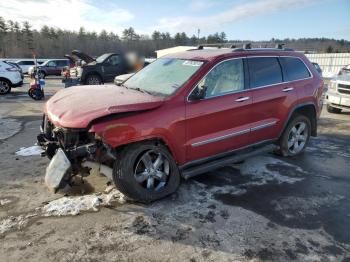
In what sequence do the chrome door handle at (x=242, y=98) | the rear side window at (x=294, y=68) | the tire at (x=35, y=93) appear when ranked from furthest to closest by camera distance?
the tire at (x=35, y=93) → the rear side window at (x=294, y=68) → the chrome door handle at (x=242, y=98)

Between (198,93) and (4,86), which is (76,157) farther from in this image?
(4,86)

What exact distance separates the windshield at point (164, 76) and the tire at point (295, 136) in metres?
2.21

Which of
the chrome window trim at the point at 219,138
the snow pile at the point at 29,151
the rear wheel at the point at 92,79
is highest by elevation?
the chrome window trim at the point at 219,138

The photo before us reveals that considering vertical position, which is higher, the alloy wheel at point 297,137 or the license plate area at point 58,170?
the license plate area at point 58,170

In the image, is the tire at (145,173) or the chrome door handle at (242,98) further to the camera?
the chrome door handle at (242,98)

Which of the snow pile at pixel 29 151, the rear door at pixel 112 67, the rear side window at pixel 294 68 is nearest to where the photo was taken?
the rear side window at pixel 294 68

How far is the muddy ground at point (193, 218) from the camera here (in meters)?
3.12

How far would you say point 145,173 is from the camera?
399 centimetres

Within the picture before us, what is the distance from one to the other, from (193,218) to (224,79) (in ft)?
6.59

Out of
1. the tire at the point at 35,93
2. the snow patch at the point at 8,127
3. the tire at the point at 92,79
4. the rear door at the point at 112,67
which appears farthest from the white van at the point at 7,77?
the snow patch at the point at 8,127

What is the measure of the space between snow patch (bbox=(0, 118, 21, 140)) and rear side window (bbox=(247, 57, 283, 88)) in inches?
213

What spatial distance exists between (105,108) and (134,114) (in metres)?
0.33

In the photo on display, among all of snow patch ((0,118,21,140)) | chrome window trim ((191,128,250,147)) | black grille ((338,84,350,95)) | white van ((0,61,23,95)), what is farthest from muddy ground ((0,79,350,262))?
white van ((0,61,23,95))

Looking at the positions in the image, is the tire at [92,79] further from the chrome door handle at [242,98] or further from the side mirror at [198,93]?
the side mirror at [198,93]
